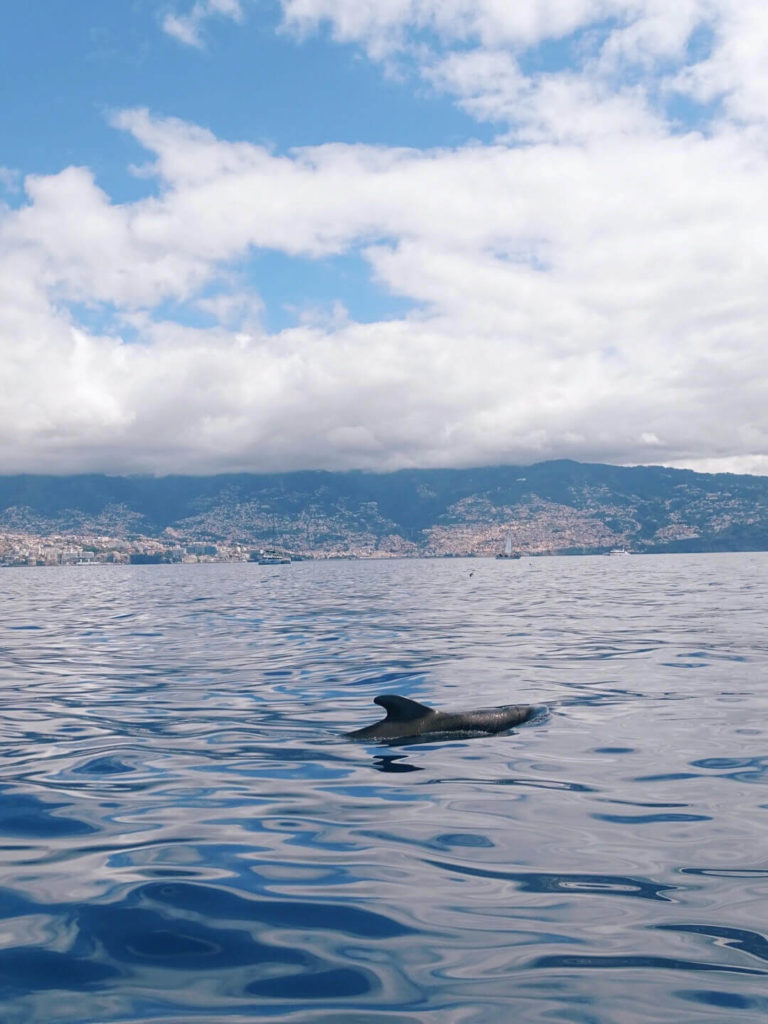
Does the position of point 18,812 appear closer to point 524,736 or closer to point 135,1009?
point 135,1009

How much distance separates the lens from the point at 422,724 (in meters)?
16.1

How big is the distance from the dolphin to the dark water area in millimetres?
613

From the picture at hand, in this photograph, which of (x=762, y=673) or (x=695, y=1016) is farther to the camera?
(x=762, y=673)

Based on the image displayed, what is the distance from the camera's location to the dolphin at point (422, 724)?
52.1ft

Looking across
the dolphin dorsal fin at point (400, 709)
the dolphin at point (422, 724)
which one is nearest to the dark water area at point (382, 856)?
the dolphin at point (422, 724)

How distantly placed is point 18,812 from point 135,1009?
608 cm

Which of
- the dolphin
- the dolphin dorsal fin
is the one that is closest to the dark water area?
the dolphin

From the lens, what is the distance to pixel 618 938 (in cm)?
713

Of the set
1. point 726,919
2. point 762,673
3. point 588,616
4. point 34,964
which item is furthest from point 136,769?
point 588,616

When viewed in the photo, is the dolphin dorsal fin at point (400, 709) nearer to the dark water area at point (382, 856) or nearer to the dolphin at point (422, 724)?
the dolphin at point (422, 724)

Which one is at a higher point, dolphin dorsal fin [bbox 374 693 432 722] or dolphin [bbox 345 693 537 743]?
dolphin dorsal fin [bbox 374 693 432 722]

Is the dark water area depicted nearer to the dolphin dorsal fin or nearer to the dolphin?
the dolphin

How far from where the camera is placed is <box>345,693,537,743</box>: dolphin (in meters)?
15.9

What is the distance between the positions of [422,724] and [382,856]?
21.9 feet
